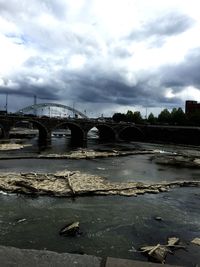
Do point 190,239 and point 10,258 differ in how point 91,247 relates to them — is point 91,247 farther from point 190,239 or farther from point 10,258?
point 10,258

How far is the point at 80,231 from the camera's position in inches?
864

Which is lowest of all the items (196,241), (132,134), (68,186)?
(196,241)

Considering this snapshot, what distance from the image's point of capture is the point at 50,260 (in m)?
11.7

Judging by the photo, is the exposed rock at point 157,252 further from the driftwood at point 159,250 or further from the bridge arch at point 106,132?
the bridge arch at point 106,132

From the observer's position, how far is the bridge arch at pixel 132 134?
152 m

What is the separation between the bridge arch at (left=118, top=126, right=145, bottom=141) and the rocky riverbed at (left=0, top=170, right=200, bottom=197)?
108 metres

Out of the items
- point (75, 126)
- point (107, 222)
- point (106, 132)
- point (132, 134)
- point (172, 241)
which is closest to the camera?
point (172, 241)

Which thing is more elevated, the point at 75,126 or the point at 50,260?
the point at 75,126

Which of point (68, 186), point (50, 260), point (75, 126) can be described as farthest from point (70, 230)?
point (75, 126)

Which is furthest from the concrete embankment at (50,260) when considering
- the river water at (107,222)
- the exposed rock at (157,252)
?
the exposed rock at (157,252)

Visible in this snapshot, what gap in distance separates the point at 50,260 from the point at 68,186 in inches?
921

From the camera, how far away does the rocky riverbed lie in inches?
1289

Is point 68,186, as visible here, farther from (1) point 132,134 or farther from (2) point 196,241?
(1) point 132,134

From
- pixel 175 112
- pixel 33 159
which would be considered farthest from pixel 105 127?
pixel 33 159
